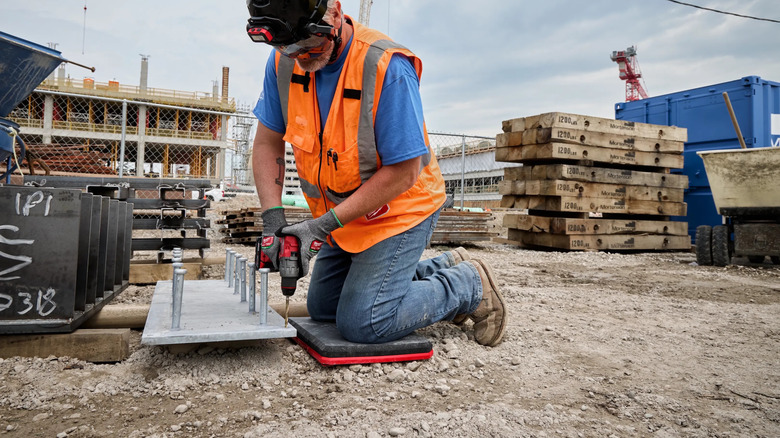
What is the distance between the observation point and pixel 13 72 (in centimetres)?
293

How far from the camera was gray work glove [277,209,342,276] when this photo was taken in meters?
2.04

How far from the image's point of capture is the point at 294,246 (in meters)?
2.04

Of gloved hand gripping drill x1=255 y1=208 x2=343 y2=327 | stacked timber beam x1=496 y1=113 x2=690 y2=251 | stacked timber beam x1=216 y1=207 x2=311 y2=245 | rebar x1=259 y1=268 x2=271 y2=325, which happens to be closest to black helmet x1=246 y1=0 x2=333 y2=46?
gloved hand gripping drill x1=255 y1=208 x2=343 y2=327

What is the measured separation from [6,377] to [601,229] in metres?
7.31

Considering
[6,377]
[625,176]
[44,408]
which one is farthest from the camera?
[625,176]

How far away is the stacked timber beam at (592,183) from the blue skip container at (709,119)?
445 mm

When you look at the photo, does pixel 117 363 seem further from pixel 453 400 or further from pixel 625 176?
pixel 625 176

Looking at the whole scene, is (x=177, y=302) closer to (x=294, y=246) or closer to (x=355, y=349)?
(x=294, y=246)

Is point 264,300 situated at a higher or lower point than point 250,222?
lower

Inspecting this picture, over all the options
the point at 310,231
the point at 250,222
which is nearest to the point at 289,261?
the point at 310,231

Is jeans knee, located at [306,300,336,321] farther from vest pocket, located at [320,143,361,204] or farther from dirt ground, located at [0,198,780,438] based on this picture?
vest pocket, located at [320,143,361,204]

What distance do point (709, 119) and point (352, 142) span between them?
311 inches

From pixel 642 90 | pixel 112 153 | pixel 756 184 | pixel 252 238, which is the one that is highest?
pixel 642 90

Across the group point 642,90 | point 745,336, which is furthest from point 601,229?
point 642,90
